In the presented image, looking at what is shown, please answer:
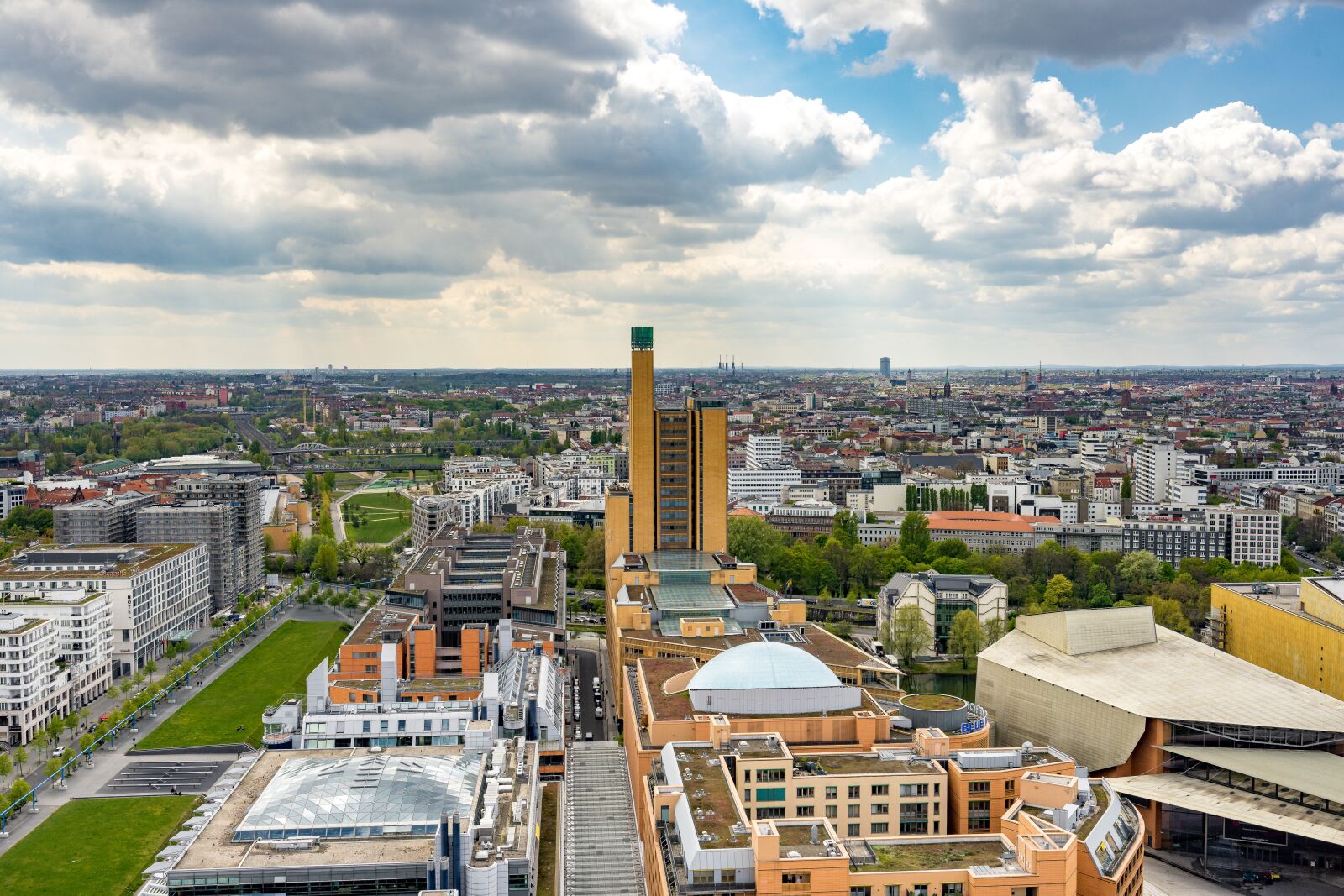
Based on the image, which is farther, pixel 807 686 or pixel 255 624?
pixel 255 624

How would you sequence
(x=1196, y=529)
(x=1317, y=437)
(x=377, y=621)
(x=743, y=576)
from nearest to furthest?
(x=377, y=621) → (x=743, y=576) → (x=1196, y=529) → (x=1317, y=437)

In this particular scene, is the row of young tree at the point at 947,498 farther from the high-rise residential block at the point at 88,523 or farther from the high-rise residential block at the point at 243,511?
the high-rise residential block at the point at 88,523

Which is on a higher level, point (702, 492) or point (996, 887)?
point (702, 492)

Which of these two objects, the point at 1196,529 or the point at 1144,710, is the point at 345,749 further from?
the point at 1196,529

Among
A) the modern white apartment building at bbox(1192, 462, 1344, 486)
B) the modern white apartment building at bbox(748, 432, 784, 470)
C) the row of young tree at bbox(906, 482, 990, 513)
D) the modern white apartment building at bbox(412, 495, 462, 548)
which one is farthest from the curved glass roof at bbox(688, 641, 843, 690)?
the modern white apartment building at bbox(748, 432, 784, 470)

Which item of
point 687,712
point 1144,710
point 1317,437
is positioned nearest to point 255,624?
point 687,712

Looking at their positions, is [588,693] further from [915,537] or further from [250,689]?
[915,537]

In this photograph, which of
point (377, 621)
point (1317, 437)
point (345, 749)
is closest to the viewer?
point (345, 749)
